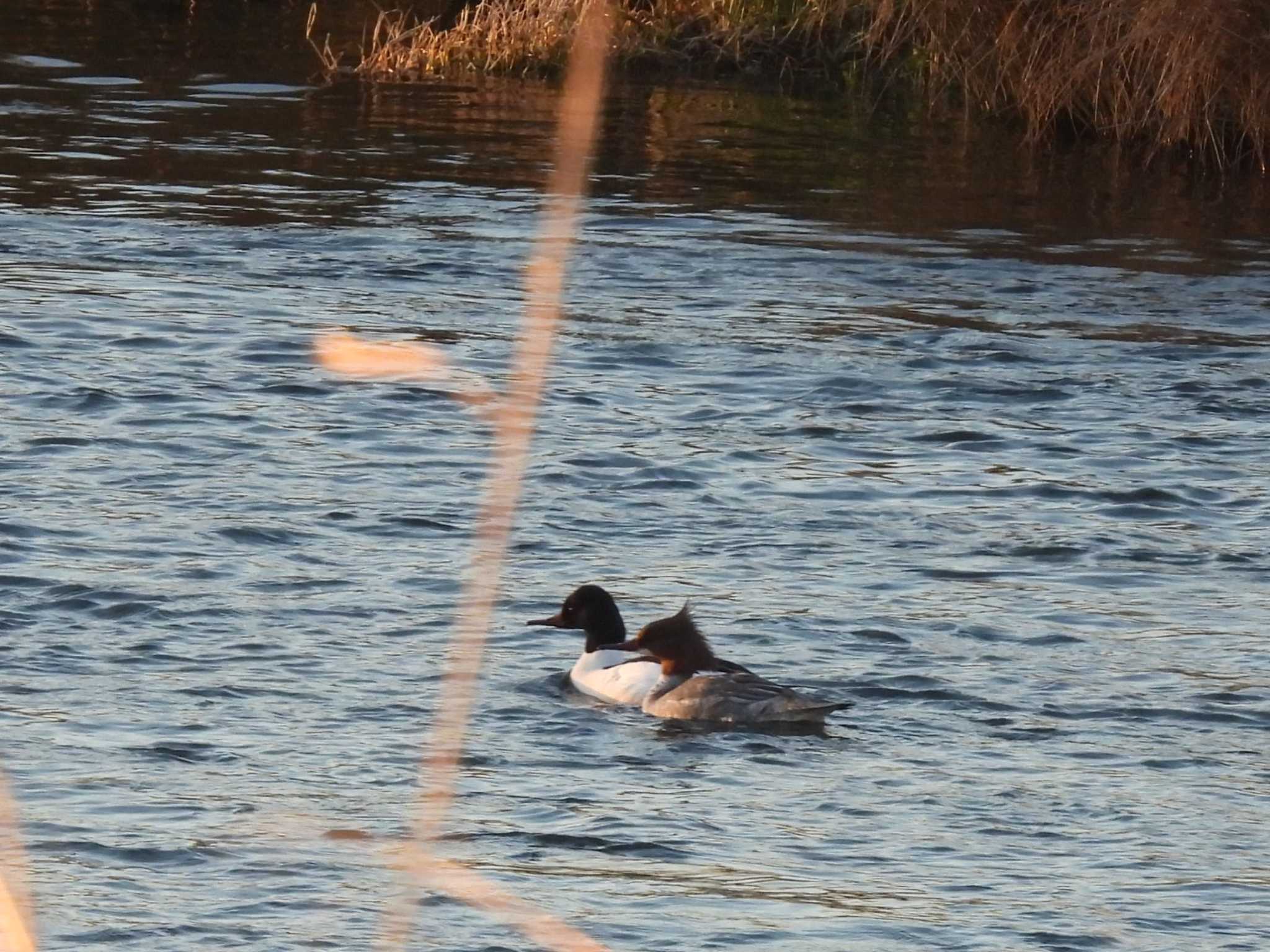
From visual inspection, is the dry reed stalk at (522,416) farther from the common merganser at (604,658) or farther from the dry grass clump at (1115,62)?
the dry grass clump at (1115,62)

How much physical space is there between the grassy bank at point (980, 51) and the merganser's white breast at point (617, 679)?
12.5m

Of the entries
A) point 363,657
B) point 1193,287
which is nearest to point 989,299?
point 1193,287

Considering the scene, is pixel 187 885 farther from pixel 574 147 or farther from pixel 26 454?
pixel 26 454

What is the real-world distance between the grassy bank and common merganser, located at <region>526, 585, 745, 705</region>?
12.1 m

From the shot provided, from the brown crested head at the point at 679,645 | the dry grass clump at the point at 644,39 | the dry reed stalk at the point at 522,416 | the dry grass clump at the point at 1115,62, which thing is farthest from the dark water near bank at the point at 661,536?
the dry grass clump at the point at 644,39

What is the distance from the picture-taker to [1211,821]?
799 centimetres

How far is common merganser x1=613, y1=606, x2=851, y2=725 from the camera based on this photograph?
8945mm

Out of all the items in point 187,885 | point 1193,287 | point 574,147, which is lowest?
point 187,885

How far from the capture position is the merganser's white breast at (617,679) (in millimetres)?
9805

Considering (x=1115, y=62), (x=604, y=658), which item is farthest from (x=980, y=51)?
(x=604, y=658)

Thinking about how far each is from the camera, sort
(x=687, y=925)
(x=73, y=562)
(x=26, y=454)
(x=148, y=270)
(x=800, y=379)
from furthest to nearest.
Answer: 1. (x=148, y=270)
2. (x=800, y=379)
3. (x=26, y=454)
4. (x=73, y=562)
5. (x=687, y=925)

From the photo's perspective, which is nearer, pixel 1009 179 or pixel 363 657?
pixel 363 657

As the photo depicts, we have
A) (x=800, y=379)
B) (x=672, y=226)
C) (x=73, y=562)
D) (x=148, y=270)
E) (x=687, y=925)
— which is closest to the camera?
(x=687, y=925)

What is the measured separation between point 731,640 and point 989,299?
7921 millimetres
